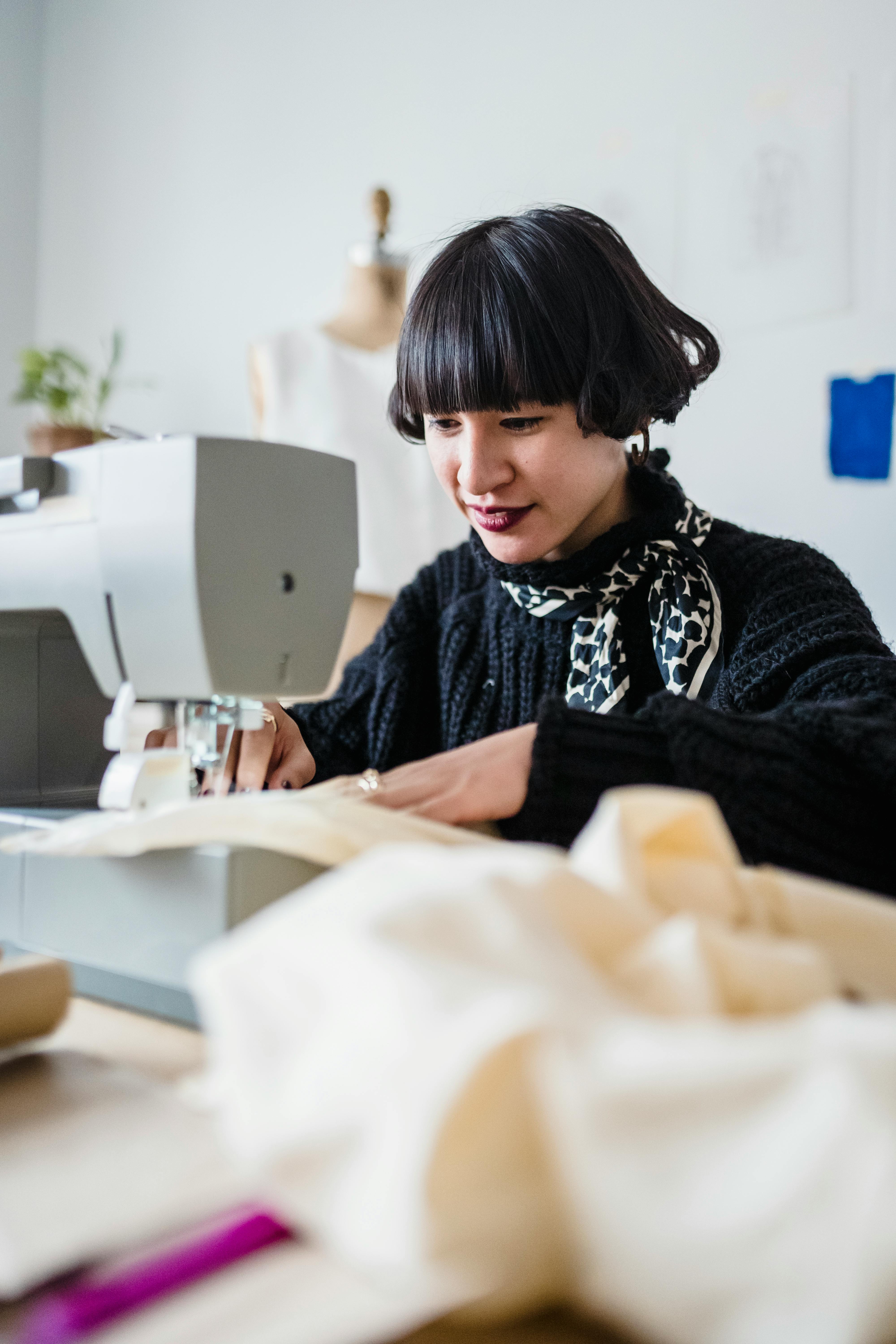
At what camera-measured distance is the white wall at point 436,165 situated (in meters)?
1.71

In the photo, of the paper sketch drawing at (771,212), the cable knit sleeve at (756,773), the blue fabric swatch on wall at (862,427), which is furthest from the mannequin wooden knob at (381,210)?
the cable knit sleeve at (756,773)

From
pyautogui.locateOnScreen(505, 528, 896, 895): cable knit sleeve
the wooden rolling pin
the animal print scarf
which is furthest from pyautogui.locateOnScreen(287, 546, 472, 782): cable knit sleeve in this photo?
the wooden rolling pin

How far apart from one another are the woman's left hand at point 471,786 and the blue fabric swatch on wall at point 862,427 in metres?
1.22

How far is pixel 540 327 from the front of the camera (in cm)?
98

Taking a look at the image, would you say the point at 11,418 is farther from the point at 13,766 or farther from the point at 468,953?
the point at 468,953

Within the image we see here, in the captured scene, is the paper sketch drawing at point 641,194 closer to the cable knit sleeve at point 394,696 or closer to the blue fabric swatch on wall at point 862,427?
the blue fabric swatch on wall at point 862,427

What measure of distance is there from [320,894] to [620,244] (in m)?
0.92

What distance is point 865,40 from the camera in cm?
166

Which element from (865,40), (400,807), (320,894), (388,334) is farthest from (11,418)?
(320,894)

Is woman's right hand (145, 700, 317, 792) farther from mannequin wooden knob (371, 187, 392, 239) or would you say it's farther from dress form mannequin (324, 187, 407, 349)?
mannequin wooden knob (371, 187, 392, 239)

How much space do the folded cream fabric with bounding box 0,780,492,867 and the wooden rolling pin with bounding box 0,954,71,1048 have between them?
0.08m

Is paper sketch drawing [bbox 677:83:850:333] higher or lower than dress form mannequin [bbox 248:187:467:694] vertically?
higher

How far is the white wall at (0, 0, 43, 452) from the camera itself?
297 centimetres

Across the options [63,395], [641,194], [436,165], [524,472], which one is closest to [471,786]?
[524,472]
